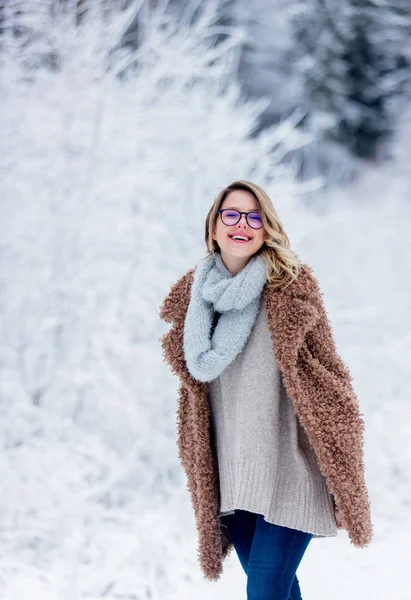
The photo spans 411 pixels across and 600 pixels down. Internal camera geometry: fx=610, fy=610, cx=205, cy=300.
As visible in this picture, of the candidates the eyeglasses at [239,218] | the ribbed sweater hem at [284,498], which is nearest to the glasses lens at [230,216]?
the eyeglasses at [239,218]

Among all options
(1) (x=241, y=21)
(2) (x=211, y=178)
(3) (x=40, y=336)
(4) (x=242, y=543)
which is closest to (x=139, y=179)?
(2) (x=211, y=178)

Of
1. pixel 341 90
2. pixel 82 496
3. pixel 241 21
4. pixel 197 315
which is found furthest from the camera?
pixel 341 90

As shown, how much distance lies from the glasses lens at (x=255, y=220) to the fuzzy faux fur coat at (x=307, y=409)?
13 cm

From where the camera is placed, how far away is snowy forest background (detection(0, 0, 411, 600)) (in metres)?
2.57

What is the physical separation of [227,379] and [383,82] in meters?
2.65

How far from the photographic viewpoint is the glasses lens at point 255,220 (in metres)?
1.29

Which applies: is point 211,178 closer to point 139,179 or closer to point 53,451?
point 139,179

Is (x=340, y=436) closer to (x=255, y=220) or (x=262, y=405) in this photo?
(x=262, y=405)

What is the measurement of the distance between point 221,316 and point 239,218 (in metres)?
0.21

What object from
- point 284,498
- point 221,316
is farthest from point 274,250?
point 284,498

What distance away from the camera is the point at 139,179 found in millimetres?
2783

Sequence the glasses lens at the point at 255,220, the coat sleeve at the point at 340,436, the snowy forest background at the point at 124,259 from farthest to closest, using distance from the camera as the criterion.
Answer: the snowy forest background at the point at 124,259 < the glasses lens at the point at 255,220 < the coat sleeve at the point at 340,436

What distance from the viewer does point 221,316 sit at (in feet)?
4.31

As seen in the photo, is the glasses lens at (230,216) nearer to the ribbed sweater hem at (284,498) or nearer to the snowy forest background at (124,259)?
the ribbed sweater hem at (284,498)
